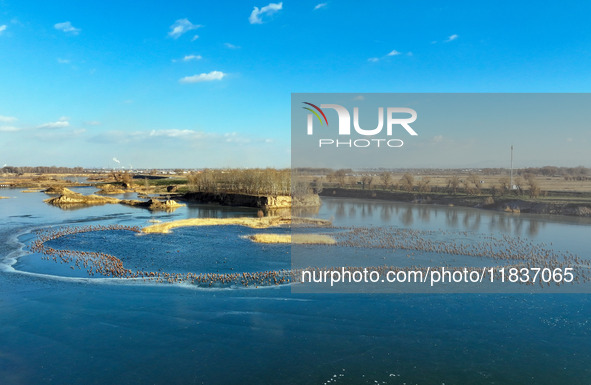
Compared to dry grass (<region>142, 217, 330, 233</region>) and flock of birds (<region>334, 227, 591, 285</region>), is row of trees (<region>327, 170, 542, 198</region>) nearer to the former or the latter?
flock of birds (<region>334, 227, 591, 285</region>)

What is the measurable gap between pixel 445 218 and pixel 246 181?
163 feet

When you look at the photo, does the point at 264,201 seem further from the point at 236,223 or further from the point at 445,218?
the point at 445,218

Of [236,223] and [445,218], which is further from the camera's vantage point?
[445,218]

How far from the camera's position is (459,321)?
20.4m

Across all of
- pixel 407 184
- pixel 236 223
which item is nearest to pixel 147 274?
pixel 236 223

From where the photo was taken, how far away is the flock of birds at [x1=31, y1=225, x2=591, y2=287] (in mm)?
27781

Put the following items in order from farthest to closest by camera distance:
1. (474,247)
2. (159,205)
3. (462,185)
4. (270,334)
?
(462,185)
(159,205)
(474,247)
(270,334)

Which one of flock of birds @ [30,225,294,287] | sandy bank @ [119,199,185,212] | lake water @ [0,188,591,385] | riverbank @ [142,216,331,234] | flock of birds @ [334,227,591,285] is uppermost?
sandy bank @ [119,199,185,212]

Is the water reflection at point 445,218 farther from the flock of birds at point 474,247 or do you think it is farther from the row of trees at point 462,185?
the row of trees at point 462,185

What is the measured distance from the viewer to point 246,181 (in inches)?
3669

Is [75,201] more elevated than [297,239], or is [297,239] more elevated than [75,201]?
[75,201]

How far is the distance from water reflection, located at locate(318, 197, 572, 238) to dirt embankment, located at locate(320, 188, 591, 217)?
3775 mm

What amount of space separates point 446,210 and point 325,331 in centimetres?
5592

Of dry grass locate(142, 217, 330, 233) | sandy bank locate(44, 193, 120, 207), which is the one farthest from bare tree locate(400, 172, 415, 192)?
sandy bank locate(44, 193, 120, 207)
